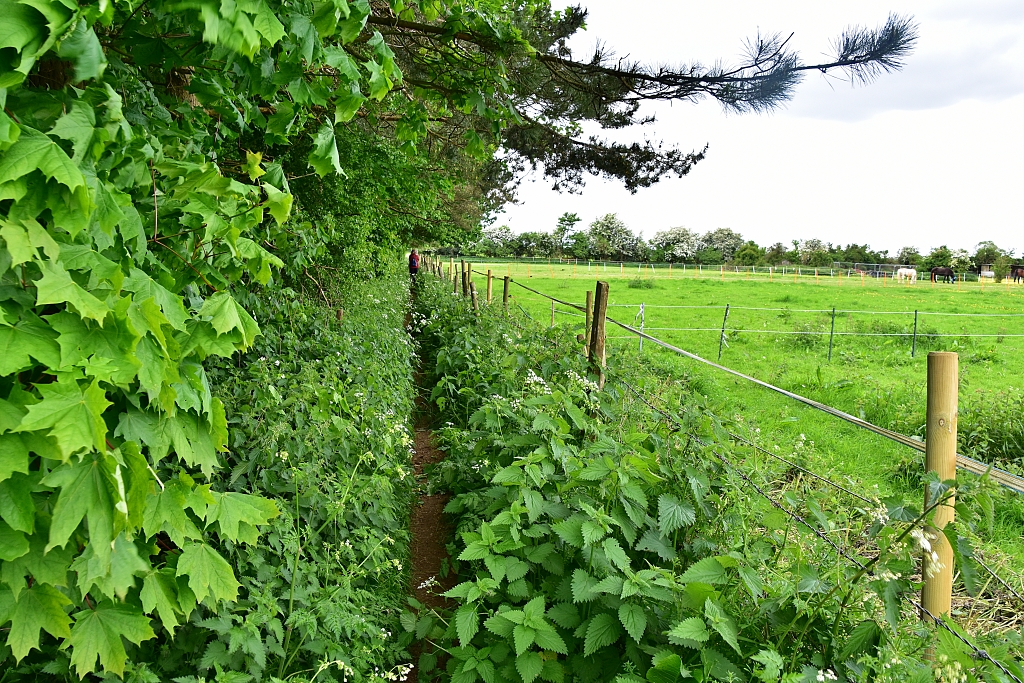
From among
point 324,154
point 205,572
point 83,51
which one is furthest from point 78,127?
point 205,572

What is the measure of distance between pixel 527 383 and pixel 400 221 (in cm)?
838

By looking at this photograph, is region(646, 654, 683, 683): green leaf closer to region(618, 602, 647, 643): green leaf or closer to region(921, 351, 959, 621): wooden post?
region(618, 602, 647, 643): green leaf

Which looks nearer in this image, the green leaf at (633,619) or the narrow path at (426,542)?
the green leaf at (633,619)

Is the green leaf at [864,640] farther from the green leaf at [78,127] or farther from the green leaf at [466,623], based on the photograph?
the green leaf at [78,127]

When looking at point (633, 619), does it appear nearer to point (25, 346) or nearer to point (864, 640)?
point (864, 640)

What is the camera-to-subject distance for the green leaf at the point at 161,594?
175 centimetres

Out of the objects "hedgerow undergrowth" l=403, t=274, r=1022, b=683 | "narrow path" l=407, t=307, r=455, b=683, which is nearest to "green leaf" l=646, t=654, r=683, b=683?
"hedgerow undergrowth" l=403, t=274, r=1022, b=683

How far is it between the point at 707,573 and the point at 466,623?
1.23 meters

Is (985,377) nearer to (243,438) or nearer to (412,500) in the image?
(412,500)

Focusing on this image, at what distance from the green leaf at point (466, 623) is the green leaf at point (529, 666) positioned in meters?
0.26

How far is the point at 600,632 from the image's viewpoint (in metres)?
2.59

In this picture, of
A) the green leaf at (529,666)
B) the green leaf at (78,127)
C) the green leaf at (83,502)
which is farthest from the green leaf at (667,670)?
the green leaf at (78,127)

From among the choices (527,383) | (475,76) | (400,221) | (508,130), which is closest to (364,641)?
(527,383)

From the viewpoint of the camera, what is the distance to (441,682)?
10.7ft
